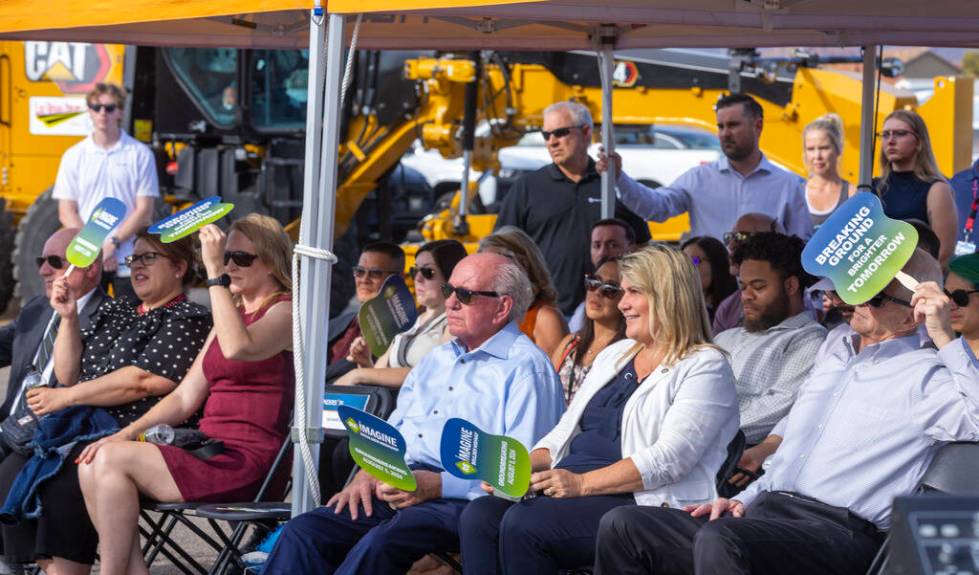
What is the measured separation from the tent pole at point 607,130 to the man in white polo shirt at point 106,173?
3.06m

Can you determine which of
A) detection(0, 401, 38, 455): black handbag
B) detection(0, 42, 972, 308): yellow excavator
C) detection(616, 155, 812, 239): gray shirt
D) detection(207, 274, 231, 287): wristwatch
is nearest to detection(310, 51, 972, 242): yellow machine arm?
detection(0, 42, 972, 308): yellow excavator

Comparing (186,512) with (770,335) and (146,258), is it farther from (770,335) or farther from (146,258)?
(770,335)

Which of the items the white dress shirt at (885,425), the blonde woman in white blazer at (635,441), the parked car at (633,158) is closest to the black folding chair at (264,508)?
the blonde woman in white blazer at (635,441)

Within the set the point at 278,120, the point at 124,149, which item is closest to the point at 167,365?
the point at 124,149

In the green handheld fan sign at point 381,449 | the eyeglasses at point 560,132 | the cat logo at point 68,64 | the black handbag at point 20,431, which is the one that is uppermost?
the cat logo at point 68,64

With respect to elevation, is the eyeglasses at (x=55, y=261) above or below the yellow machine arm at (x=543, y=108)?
below

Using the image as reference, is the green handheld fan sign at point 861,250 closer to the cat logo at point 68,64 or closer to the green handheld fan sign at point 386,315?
the green handheld fan sign at point 386,315

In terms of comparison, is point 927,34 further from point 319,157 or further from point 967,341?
point 319,157

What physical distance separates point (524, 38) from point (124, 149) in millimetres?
3180

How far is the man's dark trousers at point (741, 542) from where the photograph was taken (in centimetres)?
356

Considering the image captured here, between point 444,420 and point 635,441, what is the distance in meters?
0.67

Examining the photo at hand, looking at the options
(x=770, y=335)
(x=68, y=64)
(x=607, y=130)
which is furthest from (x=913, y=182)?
(x=68, y=64)

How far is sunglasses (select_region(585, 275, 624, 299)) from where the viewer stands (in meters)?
4.97

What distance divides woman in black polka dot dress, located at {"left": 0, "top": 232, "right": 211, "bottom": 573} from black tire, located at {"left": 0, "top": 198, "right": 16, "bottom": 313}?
646 centimetres
